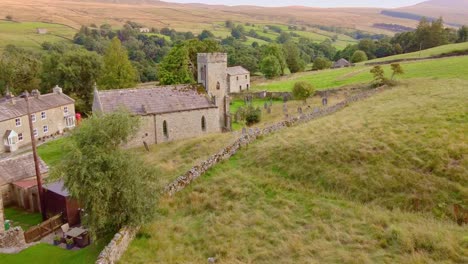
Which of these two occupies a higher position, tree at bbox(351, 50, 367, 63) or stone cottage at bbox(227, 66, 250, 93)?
tree at bbox(351, 50, 367, 63)

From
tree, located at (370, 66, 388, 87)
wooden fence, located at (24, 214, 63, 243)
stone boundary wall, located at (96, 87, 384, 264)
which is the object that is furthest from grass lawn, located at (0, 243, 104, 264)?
tree, located at (370, 66, 388, 87)

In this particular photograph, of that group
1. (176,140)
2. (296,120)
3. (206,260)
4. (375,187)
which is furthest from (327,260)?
(176,140)

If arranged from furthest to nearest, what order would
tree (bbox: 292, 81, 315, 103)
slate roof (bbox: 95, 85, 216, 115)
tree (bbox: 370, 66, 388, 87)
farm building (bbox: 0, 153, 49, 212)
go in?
tree (bbox: 370, 66, 388, 87), tree (bbox: 292, 81, 315, 103), slate roof (bbox: 95, 85, 216, 115), farm building (bbox: 0, 153, 49, 212)

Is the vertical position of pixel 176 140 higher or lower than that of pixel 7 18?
lower

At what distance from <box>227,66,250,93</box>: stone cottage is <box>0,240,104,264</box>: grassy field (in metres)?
55.0

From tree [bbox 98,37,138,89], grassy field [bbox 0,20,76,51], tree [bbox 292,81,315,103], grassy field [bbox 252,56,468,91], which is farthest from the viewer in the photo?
grassy field [bbox 0,20,76,51]

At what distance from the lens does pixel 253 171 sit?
24188mm

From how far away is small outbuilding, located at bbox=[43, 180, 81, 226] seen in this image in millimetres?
24688

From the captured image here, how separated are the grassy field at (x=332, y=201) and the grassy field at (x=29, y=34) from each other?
107 meters

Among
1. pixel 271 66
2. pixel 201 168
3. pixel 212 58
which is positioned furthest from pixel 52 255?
pixel 271 66

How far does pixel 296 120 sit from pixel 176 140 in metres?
14.3

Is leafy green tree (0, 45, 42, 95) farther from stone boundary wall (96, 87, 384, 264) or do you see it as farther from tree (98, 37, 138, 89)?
stone boundary wall (96, 87, 384, 264)

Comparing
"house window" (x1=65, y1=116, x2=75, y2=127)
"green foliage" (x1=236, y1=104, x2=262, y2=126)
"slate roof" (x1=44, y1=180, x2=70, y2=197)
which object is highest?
"green foliage" (x1=236, y1=104, x2=262, y2=126)

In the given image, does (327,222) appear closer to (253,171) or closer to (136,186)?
(253,171)
